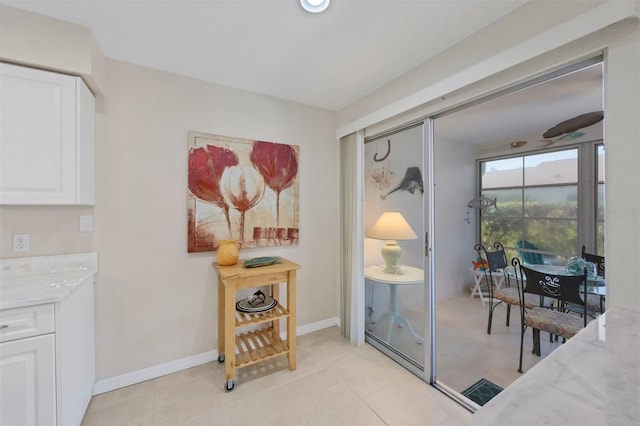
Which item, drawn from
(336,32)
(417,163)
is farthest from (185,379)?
(336,32)

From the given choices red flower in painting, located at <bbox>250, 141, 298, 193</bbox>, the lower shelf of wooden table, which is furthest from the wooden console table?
red flower in painting, located at <bbox>250, 141, 298, 193</bbox>

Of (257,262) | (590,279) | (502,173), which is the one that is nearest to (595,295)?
(590,279)

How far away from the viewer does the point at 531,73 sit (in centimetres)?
134

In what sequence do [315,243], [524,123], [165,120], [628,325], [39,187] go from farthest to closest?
1. [315,243]
2. [165,120]
3. [524,123]
4. [39,187]
5. [628,325]

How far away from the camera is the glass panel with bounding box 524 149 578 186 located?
4.58 ft

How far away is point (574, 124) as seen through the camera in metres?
1.34

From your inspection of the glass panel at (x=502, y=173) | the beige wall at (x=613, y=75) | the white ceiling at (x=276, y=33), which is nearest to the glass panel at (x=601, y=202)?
the beige wall at (x=613, y=75)

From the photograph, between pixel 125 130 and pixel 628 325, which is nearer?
pixel 628 325

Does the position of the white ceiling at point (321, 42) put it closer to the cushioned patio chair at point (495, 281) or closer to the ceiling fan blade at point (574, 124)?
the ceiling fan blade at point (574, 124)

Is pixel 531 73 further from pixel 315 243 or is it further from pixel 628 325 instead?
pixel 315 243

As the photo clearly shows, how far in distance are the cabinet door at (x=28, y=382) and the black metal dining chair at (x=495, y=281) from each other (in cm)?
276

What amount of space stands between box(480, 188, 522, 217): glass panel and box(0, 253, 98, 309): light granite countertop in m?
2.66

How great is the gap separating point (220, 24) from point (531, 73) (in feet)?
5.92

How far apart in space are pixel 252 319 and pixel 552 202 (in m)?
2.21
